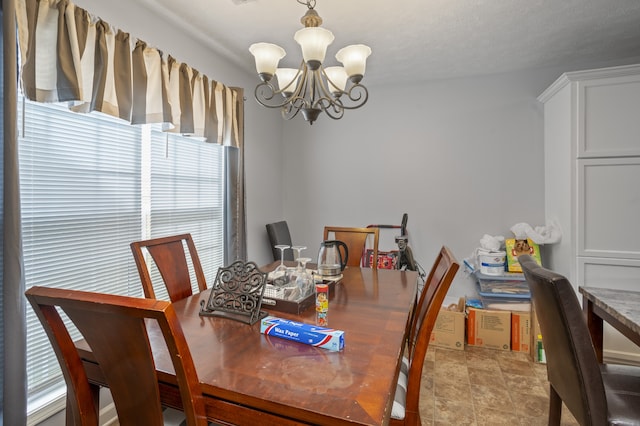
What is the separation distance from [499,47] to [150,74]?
2686 mm

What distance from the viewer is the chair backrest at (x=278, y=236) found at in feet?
11.0

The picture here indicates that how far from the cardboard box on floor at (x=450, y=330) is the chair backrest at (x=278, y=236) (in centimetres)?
162

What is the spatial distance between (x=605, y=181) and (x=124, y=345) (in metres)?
3.12

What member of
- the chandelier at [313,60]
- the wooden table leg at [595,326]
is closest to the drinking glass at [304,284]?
the chandelier at [313,60]

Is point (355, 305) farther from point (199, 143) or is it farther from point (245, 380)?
point (199, 143)

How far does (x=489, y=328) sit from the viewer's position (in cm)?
278

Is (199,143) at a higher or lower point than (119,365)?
higher

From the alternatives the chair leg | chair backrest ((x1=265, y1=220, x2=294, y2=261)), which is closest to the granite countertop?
the chair leg

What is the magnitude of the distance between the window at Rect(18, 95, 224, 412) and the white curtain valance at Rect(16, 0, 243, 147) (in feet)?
0.58

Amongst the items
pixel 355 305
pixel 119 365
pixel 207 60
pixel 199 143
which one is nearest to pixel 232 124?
pixel 199 143

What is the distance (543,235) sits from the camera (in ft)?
9.32

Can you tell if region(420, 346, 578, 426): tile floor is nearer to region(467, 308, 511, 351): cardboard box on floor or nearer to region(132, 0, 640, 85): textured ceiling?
region(467, 308, 511, 351): cardboard box on floor

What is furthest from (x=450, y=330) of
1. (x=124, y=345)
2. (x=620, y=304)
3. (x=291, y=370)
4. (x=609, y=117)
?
(x=124, y=345)

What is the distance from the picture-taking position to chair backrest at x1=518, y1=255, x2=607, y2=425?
3.68ft
